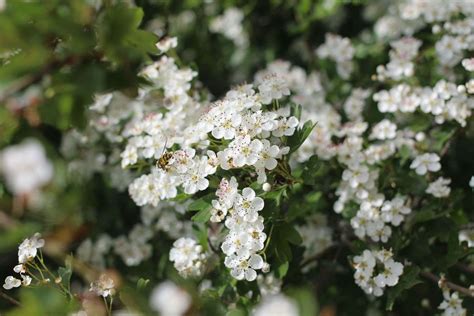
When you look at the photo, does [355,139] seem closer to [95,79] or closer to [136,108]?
[136,108]

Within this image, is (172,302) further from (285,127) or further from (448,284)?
(448,284)

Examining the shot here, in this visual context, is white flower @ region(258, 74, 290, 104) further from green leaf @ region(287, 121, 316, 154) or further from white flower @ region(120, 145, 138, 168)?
white flower @ region(120, 145, 138, 168)

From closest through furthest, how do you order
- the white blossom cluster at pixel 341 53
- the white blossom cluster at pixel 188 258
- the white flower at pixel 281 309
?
the white flower at pixel 281 309 < the white blossom cluster at pixel 188 258 < the white blossom cluster at pixel 341 53

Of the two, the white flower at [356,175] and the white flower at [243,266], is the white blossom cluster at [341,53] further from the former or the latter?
the white flower at [243,266]

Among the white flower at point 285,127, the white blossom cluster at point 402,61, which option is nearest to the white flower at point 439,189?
the white blossom cluster at point 402,61

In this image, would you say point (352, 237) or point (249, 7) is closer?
point (352, 237)

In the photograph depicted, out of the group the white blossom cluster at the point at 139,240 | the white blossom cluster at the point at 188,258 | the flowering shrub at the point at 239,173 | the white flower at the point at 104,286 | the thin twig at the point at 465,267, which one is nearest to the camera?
the flowering shrub at the point at 239,173

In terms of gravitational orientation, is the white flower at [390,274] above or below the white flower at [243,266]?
below

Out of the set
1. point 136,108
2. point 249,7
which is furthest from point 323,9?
point 136,108
